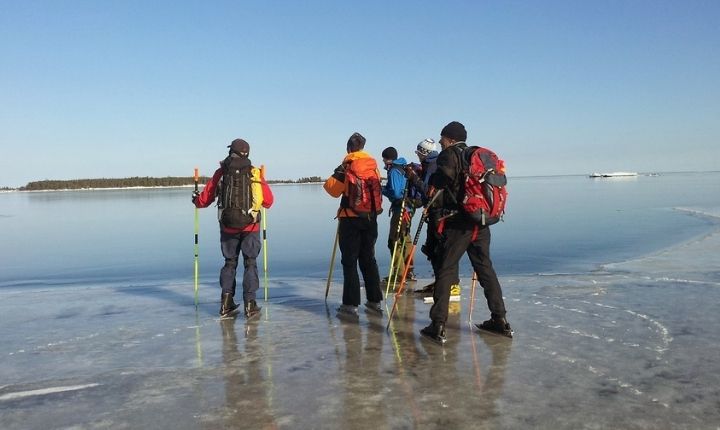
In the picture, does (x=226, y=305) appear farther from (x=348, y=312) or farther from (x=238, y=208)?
(x=348, y=312)

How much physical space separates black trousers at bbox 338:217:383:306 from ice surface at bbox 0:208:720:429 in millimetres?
311

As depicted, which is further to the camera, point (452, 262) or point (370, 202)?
point (370, 202)

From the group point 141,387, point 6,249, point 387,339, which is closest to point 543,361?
point 387,339

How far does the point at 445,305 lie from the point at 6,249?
14.8m

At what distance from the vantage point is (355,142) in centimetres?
663

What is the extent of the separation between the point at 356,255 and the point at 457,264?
1.63 m

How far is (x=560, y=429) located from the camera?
3.35m

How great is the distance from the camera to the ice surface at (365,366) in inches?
142

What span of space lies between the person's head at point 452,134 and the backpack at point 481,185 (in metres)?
0.19

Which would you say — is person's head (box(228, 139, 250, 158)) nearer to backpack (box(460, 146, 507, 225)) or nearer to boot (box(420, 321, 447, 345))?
backpack (box(460, 146, 507, 225))

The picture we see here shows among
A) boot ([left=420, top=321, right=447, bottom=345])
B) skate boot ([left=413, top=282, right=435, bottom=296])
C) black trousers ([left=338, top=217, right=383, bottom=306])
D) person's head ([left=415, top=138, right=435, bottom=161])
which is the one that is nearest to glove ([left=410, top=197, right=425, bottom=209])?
person's head ([left=415, top=138, right=435, bottom=161])

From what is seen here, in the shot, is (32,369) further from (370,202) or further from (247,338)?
(370,202)

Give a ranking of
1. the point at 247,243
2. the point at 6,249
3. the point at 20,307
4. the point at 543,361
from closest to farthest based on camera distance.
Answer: the point at 543,361 → the point at 247,243 → the point at 20,307 → the point at 6,249

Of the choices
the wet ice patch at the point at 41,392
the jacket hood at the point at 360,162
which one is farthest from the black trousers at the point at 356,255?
Answer: the wet ice patch at the point at 41,392
